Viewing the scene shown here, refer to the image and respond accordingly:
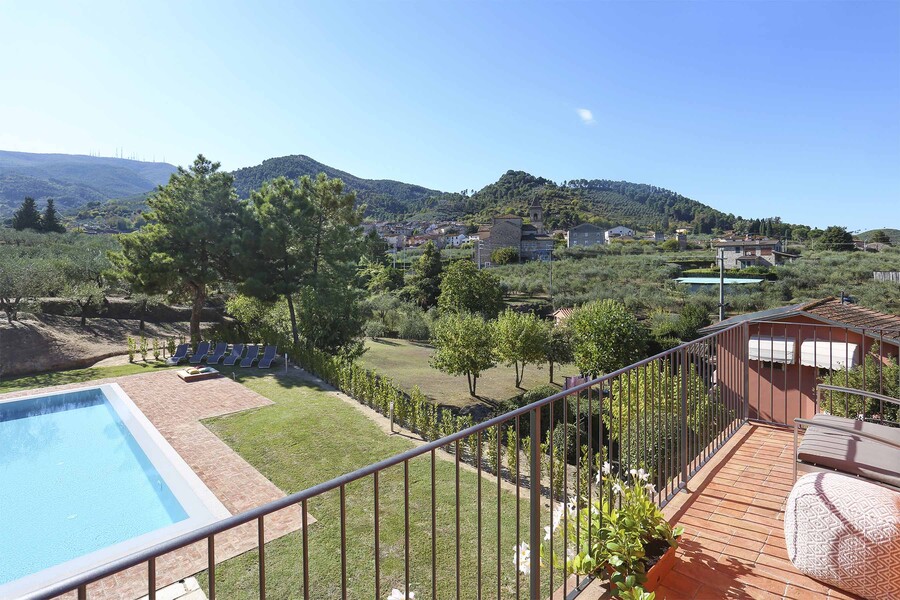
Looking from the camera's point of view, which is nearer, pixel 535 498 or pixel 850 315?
pixel 535 498

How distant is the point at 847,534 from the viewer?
2018mm

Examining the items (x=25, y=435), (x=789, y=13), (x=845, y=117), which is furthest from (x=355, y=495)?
(x=845, y=117)

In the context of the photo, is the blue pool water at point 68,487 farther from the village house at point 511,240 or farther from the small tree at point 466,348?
the village house at point 511,240

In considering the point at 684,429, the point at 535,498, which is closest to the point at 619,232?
the point at 684,429

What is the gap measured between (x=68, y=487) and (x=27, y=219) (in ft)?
122

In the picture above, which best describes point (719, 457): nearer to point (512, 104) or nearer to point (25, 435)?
point (25, 435)

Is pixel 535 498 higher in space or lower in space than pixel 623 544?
higher

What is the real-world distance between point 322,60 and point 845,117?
14.0 metres

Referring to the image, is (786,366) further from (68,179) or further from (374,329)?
(68,179)

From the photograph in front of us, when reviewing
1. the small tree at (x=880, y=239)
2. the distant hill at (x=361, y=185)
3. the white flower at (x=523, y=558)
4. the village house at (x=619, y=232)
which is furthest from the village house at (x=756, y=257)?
the distant hill at (x=361, y=185)

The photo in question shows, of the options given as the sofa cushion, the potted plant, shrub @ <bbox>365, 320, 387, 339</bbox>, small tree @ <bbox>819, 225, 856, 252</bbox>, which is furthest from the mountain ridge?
the sofa cushion

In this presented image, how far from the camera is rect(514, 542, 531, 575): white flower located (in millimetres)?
2058

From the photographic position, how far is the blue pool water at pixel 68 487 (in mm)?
6059

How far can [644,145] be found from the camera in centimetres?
2247
